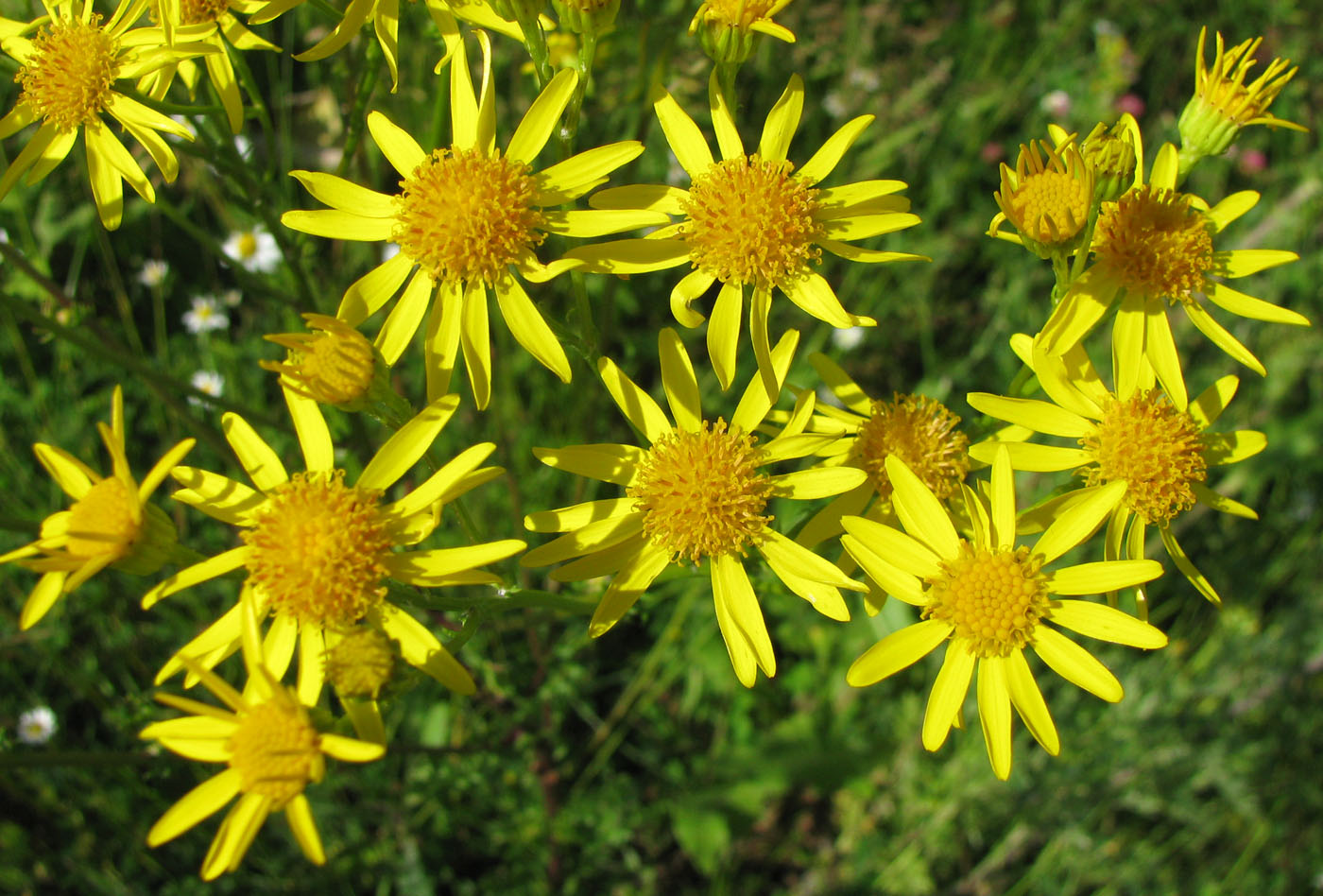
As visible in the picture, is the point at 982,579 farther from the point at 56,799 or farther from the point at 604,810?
the point at 56,799

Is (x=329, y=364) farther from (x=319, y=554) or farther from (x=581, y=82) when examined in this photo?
(x=581, y=82)

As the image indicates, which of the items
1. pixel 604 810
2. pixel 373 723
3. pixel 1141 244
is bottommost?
pixel 373 723

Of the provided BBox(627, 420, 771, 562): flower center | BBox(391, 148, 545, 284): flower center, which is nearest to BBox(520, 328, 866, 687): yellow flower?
BBox(627, 420, 771, 562): flower center

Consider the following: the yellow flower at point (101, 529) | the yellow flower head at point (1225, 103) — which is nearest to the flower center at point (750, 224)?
the yellow flower head at point (1225, 103)

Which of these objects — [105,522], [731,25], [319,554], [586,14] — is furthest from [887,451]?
[105,522]

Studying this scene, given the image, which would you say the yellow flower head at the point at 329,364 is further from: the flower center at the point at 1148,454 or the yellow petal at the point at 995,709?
the flower center at the point at 1148,454

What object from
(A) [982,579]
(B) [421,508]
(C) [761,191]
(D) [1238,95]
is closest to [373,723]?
(B) [421,508]
